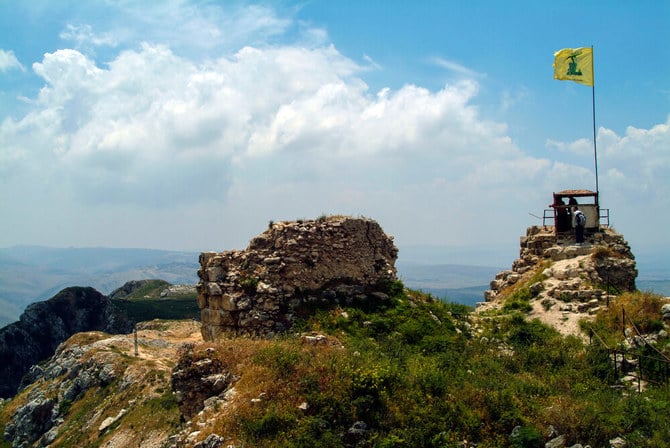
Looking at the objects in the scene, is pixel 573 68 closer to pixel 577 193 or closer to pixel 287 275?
pixel 577 193

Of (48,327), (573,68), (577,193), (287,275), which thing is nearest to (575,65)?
(573,68)

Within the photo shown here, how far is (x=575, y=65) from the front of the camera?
2558 cm

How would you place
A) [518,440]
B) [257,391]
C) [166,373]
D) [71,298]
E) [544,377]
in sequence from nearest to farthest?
[518,440] → [257,391] → [544,377] → [166,373] → [71,298]

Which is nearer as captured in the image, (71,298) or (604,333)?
(604,333)

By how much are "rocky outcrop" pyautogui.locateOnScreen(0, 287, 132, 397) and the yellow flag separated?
215 ft

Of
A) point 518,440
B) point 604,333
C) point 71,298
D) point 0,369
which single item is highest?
point 604,333

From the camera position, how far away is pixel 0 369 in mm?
68562

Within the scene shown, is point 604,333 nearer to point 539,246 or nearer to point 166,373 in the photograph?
point 539,246

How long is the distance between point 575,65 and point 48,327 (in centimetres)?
7803

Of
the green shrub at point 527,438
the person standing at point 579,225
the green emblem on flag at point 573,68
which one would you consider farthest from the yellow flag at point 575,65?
the green shrub at point 527,438

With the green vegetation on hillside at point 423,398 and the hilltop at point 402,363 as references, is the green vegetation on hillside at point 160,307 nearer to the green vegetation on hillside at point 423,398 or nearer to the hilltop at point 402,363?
the hilltop at point 402,363

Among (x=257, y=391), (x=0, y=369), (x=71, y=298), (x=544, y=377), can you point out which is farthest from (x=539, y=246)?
(x=71, y=298)

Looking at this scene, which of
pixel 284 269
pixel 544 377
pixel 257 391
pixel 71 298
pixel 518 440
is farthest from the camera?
pixel 71 298

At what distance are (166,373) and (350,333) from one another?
17047mm
